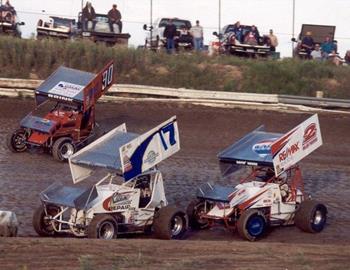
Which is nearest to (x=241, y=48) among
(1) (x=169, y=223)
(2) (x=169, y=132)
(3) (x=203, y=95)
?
(3) (x=203, y=95)

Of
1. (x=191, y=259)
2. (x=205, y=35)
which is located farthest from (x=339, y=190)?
(x=205, y=35)

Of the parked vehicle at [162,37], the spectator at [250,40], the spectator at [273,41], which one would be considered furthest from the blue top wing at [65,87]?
the spectator at [273,41]

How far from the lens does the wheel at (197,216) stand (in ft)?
51.9

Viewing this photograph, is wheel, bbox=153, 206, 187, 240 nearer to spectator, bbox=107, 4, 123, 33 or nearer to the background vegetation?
the background vegetation

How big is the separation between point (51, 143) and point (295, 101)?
8.88 meters

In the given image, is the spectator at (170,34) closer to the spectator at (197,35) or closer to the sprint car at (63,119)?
the spectator at (197,35)

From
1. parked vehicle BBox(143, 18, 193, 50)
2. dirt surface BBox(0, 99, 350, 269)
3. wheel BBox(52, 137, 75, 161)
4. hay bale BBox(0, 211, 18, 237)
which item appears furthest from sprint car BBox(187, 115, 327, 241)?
parked vehicle BBox(143, 18, 193, 50)

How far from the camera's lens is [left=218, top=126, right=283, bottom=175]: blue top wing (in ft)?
52.3

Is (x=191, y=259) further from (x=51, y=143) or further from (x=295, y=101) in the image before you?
(x=295, y=101)

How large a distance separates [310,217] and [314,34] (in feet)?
66.8

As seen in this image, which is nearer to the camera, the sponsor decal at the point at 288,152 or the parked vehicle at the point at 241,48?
the sponsor decal at the point at 288,152

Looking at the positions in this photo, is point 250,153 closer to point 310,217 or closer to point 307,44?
point 310,217

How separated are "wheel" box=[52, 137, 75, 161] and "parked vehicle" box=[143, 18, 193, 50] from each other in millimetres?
12051

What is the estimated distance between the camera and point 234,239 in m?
15.5
